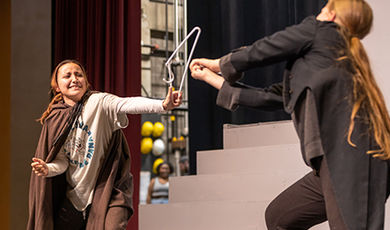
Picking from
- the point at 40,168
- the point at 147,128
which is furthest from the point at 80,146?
the point at 147,128

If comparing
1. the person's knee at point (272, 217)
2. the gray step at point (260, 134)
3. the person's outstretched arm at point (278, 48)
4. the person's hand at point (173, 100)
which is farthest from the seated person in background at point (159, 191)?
the person's outstretched arm at point (278, 48)

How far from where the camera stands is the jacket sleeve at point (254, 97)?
1870 millimetres

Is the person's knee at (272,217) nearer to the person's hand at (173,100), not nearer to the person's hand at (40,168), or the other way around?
the person's hand at (173,100)

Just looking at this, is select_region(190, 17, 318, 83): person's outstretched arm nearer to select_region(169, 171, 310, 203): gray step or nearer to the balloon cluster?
select_region(169, 171, 310, 203): gray step

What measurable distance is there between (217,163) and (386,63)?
1167 millimetres

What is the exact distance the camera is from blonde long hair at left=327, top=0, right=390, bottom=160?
164cm

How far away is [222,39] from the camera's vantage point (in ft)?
15.3

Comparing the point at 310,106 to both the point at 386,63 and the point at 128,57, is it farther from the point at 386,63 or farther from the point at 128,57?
the point at 128,57

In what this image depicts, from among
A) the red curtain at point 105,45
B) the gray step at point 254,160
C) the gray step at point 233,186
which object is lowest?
the gray step at point 233,186

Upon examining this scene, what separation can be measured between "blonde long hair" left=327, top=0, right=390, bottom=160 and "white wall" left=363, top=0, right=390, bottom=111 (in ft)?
4.51

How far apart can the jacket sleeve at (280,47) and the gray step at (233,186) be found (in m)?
1.30

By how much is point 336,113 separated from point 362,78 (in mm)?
129

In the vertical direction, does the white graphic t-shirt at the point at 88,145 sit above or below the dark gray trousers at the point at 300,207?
above

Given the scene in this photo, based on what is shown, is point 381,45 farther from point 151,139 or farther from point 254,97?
point 151,139
